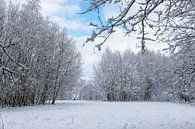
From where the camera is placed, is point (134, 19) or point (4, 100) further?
point (4, 100)

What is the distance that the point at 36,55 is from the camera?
4106 centimetres

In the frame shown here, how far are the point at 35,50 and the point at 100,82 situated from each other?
42.6m

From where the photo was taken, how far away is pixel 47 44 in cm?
4303

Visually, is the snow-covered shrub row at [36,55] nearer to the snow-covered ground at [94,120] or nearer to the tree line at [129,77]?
the snow-covered ground at [94,120]

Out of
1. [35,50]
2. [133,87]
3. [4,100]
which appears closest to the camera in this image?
[4,100]

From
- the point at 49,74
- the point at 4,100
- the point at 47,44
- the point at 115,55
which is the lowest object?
the point at 4,100

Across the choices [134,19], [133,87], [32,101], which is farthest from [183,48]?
[133,87]

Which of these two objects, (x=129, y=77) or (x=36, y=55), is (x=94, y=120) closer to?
(x=36, y=55)

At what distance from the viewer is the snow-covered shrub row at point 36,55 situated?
3590 centimetres

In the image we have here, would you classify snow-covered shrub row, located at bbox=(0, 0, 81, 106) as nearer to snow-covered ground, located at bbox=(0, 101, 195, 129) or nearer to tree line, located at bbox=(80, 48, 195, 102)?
snow-covered ground, located at bbox=(0, 101, 195, 129)

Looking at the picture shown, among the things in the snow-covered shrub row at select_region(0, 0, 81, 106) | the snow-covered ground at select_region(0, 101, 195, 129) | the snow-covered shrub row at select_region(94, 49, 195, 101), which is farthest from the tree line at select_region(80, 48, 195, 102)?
the snow-covered ground at select_region(0, 101, 195, 129)

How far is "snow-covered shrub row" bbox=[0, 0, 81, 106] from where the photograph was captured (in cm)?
3590

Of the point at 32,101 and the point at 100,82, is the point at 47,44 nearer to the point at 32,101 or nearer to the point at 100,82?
the point at 32,101

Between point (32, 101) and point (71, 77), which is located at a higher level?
point (71, 77)
